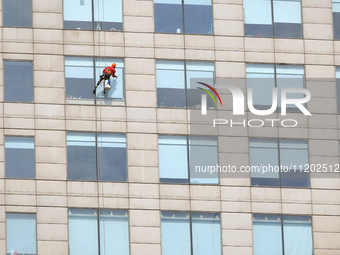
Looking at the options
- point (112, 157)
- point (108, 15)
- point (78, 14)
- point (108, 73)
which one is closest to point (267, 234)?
point (112, 157)

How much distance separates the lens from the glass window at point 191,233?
45375 millimetres

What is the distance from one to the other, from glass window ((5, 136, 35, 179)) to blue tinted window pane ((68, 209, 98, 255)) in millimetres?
2911

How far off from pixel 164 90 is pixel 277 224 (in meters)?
8.94

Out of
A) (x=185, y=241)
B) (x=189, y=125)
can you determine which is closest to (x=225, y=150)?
(x=189, y=125)

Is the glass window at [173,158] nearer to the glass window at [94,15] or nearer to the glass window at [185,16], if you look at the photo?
the glass window at [185,16]

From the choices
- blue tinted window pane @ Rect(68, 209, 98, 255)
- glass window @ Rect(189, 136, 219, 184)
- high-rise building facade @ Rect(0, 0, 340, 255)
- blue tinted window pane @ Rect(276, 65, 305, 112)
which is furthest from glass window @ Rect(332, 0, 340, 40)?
blue tinted window pane @ Rect(68, 209, 98, 255)

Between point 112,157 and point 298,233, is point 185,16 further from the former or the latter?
point 298,233

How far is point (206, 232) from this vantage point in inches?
1800

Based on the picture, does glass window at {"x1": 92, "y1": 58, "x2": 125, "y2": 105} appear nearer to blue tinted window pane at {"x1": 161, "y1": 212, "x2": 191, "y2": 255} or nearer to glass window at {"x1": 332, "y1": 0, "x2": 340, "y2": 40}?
blue tinted window pane at {"x1": 161, "y1": 212, "x2": 191, "y2": 255}

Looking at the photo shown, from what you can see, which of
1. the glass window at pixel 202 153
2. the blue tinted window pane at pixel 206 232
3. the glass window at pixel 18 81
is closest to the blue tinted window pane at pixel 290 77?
the glass window at pixel 202 153

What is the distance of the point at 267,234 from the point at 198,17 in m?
11.9

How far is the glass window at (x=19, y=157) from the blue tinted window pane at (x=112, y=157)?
11.2 ft

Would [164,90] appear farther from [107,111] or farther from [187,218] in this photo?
[187,218]

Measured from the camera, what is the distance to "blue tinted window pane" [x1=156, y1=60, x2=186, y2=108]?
46.8 m
